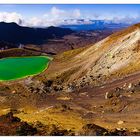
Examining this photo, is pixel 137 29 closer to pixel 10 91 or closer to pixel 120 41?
pixel 120 41

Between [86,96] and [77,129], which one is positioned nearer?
[77,129]

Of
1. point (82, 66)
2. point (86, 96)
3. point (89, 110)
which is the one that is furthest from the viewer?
point (82, 66)

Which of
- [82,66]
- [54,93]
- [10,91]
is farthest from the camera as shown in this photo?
[82,66]

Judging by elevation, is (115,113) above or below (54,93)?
below

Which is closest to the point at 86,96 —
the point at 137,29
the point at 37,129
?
the point at 37,129

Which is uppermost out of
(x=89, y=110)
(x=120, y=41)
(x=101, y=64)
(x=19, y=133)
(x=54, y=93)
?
(x=120, y=41)

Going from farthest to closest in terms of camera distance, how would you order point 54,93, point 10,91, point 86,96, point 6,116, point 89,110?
point 10,91 → point 54,93 → point 86,96 → point 89,110 → point 6,116

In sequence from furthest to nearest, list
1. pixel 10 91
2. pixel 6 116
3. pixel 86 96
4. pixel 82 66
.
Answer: pixel 82 66
pixel 10 91
pixel 86 96
pixel 6 116
